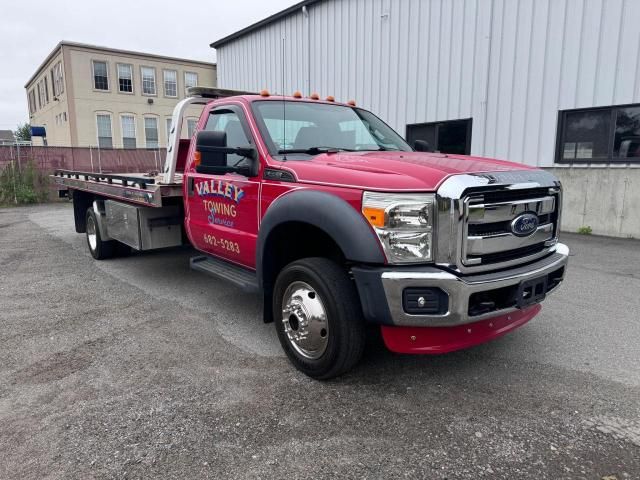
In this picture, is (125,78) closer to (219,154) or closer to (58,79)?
(58,79)

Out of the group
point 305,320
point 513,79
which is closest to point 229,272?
point 305,320

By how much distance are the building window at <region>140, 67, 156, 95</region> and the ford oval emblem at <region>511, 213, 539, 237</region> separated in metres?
32.1

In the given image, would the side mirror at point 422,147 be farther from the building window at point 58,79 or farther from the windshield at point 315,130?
the building window at point 58,79

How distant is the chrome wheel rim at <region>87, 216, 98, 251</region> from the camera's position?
7.27 meters

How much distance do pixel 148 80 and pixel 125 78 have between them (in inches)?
56.3

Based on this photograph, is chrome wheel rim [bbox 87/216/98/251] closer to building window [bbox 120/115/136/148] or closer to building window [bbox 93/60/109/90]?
building window [bbox 120/115/136/148]

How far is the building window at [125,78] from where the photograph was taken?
29859 mm

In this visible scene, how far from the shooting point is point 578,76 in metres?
9.05

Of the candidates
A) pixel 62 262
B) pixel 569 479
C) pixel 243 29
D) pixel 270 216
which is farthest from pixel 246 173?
pixel 243 29

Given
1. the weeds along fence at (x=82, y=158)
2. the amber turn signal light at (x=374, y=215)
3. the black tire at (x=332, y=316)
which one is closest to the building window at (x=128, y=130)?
the weeds along fence at (x=82, y=158)

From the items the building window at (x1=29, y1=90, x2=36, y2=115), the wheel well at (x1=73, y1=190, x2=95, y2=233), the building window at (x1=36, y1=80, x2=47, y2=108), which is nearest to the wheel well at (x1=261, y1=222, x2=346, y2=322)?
the wheel well at (x1=73, y1=190, x2=95, y2=233)

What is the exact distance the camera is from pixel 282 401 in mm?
3062

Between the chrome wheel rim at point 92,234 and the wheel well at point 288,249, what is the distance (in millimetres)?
4566

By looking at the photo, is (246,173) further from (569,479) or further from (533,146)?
(533,146)
